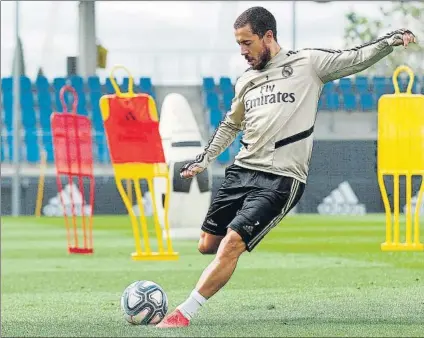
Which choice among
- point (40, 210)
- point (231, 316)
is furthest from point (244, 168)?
point (40, 210)

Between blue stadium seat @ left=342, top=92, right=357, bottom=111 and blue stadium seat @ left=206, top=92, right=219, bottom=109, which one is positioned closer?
blue stadium seat @ left=206, top=92, right=219, bottom=109

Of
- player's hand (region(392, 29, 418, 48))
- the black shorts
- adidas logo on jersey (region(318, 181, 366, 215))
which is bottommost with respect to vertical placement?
adidas logo on jersey (region(318, 181, 366, 215))

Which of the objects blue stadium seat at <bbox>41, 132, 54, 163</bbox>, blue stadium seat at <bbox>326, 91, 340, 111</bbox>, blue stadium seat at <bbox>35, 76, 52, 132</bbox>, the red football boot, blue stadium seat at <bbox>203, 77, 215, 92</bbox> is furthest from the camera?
blue stadium seat at <bbox>326, 91, 340, 111</bbox>

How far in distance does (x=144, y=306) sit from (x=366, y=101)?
96.1 ft

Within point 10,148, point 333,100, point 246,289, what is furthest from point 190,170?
point 333,100

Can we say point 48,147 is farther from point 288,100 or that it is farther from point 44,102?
point 288,100

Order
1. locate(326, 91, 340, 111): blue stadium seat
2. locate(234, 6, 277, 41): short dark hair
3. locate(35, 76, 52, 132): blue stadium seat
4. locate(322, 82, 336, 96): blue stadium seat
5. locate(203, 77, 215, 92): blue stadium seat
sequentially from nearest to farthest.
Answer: locate(234, 6, 277, 41): short dark hair, locate(35, 76, 52, 132): blue stadium seat, locate(203, 77, 215, 92): blue stadium seat, locate(326, 91, 340, 111): blue stadium seat, locate(322, 82, 336, 96): blue stadium seat

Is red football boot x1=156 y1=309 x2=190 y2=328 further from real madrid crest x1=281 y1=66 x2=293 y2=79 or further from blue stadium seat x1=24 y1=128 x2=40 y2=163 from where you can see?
blue stadium seat x1=24 y1=128 x2=40 y2=163

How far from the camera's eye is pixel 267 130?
7.08 meters

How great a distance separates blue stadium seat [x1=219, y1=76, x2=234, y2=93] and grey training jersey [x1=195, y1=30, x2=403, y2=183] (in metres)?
28.0

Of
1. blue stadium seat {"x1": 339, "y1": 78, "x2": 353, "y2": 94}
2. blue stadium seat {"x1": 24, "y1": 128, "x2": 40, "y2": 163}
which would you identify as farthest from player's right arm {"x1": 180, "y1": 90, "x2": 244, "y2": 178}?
blue stadium seat {"x1": 339, "y1": 78, "x2": 353, "y2": 94}

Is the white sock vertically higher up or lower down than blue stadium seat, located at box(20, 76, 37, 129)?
higher up

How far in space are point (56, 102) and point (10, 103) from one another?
1409 millimetres

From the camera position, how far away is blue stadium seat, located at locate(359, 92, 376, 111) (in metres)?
35.3
